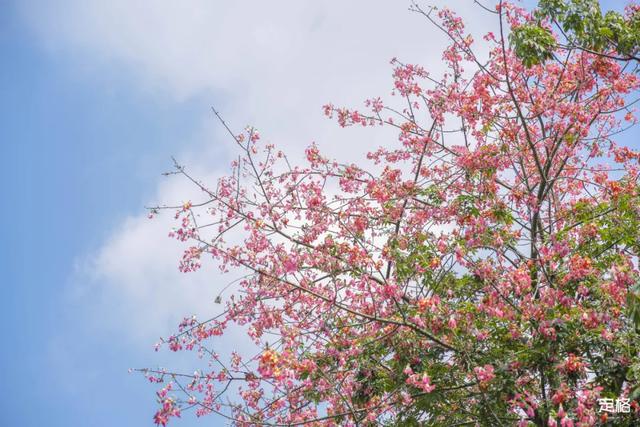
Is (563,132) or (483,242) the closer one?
(483,242)

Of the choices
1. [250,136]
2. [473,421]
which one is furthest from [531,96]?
[473,421]

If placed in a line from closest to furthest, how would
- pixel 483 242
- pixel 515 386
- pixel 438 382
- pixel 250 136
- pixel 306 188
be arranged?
pixel 515 386 → pixel 438 382 → pixel 483 242 → pixel 250 136 → pixel 306 188

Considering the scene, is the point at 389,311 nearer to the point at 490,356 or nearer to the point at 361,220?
the point at 490,356

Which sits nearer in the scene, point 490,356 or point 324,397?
point 490,356

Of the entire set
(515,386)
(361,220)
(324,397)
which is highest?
(361,220)

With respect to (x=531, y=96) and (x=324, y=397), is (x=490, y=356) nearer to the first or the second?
(x=324, y=397)

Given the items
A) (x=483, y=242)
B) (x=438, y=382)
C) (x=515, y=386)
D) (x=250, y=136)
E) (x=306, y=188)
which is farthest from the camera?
(x=306, y=188)

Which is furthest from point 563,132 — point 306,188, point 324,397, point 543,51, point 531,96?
point 324,397

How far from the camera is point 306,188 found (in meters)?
9.26

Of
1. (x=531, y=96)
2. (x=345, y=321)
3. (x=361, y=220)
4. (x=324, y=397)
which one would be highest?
(x=531, y=96)

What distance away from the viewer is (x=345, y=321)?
7730 mm

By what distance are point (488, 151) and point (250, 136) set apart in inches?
124

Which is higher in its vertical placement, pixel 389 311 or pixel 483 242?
pixel 483 242

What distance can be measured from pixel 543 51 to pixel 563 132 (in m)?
1.70
